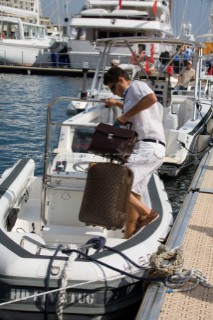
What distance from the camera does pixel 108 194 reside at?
4.45 m

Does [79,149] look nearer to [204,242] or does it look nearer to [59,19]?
[204,242]

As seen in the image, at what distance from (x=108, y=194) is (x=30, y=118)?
44.3ft

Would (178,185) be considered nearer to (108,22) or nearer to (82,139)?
(82,139)

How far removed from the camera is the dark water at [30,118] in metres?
9.83

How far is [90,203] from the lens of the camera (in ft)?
14.9

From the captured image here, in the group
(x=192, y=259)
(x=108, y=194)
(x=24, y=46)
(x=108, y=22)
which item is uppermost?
(x=108, y=22)

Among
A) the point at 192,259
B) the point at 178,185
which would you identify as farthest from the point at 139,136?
the point at 178,185

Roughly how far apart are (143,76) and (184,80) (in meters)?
2.98

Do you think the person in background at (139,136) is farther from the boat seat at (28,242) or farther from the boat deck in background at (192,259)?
the boat seat at (28,242)

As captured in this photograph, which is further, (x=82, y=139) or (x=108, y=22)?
(x=108, y=22)

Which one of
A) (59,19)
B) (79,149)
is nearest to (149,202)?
(79,149)

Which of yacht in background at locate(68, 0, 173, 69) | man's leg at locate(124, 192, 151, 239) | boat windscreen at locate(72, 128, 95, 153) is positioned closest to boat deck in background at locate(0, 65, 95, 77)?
yacht in background at locate(68, 0, 173, 69)

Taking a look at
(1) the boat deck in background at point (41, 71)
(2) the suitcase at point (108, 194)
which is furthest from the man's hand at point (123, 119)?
(1) the boat deck in background at point (41, 71)

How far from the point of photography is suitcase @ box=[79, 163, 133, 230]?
14.5 feet
